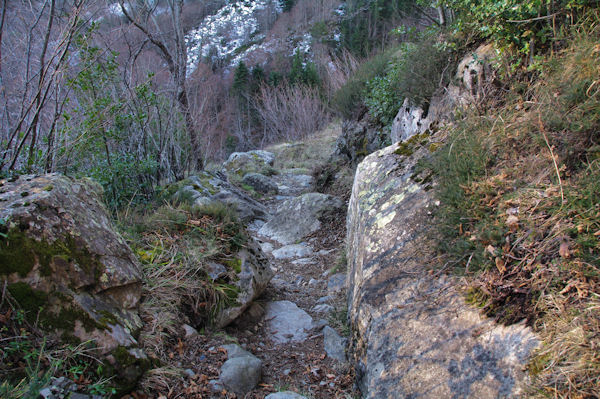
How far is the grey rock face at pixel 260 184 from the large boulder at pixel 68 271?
7.16m

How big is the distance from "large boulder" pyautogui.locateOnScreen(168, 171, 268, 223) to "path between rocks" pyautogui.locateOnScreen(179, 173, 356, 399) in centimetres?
173

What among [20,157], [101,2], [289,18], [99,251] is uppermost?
[289,18]

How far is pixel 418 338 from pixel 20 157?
4.02 m

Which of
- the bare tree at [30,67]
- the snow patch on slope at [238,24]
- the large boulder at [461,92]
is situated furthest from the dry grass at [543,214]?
the snow patch on slope at [238,24]

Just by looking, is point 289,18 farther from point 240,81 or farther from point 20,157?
point 20,157

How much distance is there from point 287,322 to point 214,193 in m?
3.85

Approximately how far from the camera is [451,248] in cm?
235

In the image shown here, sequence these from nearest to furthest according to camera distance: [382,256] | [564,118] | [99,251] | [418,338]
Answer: [418,338], [564,118], [99,251], [382,256]

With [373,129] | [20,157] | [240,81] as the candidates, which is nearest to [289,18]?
[240,81]

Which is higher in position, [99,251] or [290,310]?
[99,251]

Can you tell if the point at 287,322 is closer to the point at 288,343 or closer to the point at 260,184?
the point at 288,343

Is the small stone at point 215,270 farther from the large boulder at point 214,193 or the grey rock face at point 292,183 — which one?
the grey rock face at point 292,183

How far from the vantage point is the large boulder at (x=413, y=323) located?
5.72ft

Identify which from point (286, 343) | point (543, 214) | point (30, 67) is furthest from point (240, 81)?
point (543, 214)
